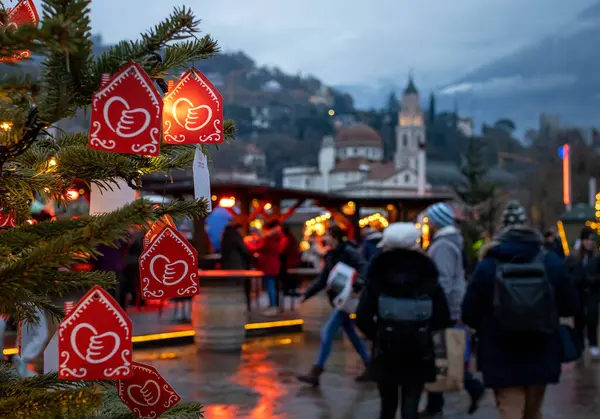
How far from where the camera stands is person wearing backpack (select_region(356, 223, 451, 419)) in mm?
6359

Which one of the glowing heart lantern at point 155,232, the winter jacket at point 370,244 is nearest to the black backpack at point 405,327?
the glowing heart lantern at point 155,232

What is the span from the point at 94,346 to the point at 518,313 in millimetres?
4056

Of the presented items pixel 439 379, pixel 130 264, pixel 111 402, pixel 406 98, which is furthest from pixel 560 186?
pixel 406 98

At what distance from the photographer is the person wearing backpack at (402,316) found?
6359 mm

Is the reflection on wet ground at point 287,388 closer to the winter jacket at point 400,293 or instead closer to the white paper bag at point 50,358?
the winter jacket at point 400,293

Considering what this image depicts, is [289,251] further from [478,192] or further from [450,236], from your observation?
[478,192]

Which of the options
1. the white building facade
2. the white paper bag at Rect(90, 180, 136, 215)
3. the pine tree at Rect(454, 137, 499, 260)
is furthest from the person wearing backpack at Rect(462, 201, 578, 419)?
the white building facade

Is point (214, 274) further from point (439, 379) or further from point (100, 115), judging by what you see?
point (100, 115)

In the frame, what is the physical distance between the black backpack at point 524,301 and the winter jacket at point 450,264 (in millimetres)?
2770

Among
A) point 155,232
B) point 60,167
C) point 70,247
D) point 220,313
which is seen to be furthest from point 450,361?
point 70,247

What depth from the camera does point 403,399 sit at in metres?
6.50

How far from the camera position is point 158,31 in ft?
6.70

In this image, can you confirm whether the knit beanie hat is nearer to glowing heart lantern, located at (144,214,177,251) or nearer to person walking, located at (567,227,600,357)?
glowing heart lantern, located at (144,214,177,251)

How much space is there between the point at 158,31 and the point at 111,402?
1.11 m
